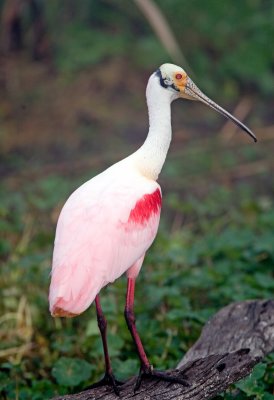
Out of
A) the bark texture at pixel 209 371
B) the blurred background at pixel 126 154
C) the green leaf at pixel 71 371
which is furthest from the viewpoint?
the blurred background at pixel 126 154

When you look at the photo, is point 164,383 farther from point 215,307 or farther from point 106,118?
point 106,118

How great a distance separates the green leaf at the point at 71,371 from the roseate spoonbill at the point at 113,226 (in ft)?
1.42

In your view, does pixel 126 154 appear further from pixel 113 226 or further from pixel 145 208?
pixel 113 226

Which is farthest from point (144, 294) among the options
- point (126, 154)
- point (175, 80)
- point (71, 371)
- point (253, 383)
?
point (126, 154)

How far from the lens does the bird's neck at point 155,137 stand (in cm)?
435

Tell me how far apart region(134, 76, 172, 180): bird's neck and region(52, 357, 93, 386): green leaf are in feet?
3.63

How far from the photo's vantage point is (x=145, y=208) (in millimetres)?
4191

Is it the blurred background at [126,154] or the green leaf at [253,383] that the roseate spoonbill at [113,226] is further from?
the blurred background at [126,154]

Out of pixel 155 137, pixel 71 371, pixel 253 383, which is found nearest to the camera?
pixel 253 383

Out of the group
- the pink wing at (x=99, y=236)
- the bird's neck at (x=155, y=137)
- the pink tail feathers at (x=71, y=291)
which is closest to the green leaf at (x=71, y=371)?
the pink wing at (x=99, y=236)

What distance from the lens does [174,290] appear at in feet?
18.5

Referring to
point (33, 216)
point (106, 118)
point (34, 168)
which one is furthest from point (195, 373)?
point (106, 118)

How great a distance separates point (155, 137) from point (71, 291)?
100cm

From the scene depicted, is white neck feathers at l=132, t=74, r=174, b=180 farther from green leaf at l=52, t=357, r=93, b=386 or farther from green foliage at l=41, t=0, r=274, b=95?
green foliage at l=41, t=0, r=274, b=95
